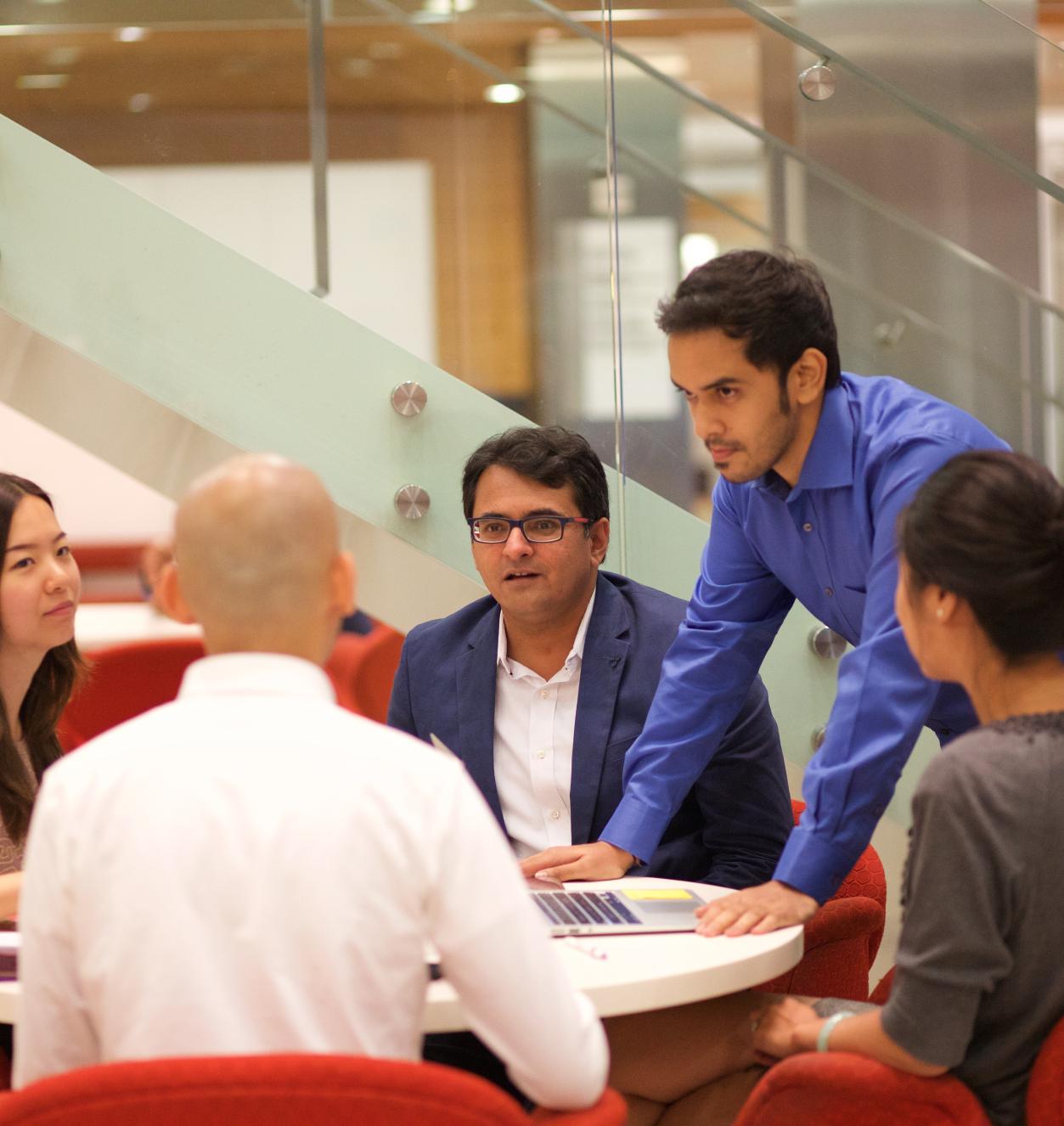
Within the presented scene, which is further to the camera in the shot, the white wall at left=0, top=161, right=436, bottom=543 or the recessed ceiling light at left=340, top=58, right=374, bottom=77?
the recessed ceiling light at left=340, top=58, right=374, bottom=77

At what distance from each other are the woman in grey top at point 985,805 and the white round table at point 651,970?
12cm

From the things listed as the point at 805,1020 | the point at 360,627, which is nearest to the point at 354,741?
the point at 805,1020

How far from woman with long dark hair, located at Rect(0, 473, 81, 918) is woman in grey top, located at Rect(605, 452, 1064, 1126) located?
1511mm

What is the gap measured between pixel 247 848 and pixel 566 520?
5.00 ft

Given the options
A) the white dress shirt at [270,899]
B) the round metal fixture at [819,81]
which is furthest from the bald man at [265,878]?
the round metal fixture at [819,81]

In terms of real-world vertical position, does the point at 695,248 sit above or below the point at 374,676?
above

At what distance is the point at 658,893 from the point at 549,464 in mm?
972

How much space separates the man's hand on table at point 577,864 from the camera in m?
2.34

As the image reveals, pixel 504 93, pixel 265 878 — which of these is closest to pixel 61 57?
pixel 504 93

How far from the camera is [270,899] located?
1.37m

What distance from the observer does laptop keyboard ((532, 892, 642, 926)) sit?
2012mm

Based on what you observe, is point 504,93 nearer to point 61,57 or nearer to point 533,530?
point 61,57

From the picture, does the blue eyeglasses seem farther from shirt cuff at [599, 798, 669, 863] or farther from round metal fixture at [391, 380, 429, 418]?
round metal fixture at [391, 380, 429, 418]

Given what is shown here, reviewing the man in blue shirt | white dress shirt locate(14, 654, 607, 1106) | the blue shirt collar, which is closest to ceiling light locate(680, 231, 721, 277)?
the man in blue shirt
